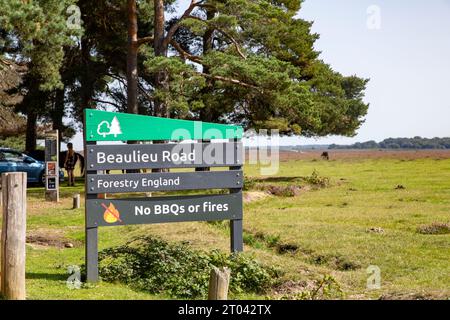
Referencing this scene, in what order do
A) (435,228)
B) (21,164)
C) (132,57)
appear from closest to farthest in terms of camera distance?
(435,228), (132,57), (21,164)

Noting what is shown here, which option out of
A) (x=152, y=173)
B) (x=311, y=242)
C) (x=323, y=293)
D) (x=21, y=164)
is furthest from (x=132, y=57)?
(x=323, y=293)

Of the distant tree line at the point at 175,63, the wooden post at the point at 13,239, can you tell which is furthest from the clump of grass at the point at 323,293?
the distant tree line at the point at 175,63

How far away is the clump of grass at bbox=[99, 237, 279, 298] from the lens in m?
8.98

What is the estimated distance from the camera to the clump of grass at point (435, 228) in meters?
14.7

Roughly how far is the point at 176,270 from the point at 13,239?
2.95 m

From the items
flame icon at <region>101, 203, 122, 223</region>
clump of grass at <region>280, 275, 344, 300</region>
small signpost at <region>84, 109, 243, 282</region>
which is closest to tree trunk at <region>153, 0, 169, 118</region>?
small signpost at <region>84, 109, 243, 282</region>

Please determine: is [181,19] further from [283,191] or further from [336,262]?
[336,262]

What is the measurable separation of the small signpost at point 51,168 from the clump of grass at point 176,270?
12444mm

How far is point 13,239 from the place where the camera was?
7.10 metres

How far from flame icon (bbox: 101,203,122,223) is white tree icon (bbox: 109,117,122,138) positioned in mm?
1033

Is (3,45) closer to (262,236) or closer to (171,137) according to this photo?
(262,236)

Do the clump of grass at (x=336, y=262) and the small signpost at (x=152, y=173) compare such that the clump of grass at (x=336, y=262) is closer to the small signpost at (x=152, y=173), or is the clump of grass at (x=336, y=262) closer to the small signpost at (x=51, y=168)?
the small signpost at (x=152, y=173)

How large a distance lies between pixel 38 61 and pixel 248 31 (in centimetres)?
812

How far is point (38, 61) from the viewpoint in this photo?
22609 mm
